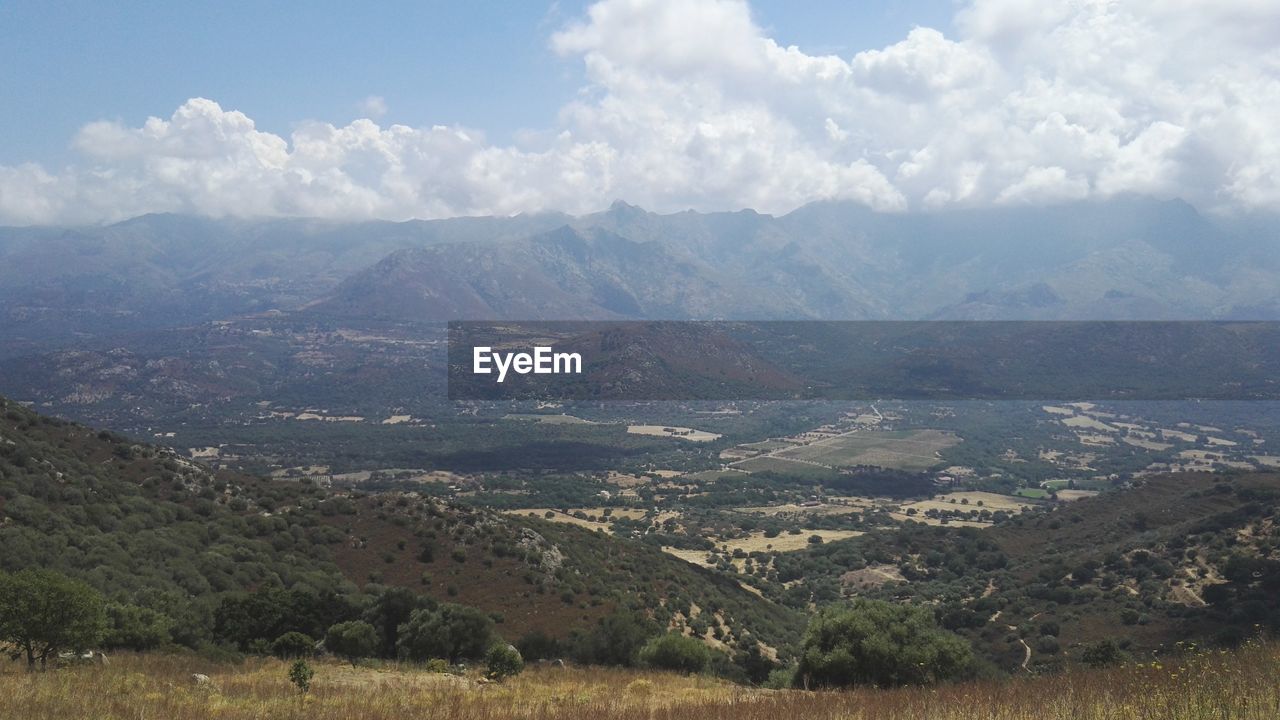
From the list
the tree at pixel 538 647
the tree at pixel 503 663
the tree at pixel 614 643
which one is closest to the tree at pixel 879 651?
the tree at pixel 614 643

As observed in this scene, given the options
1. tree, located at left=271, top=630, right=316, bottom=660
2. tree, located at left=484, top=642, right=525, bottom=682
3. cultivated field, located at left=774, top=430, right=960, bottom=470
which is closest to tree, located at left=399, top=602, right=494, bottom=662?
tree, located at left=271, top=630, right=316, bottom=660

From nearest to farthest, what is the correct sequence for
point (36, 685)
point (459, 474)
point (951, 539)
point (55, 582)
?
point (36, 685) < point (55, 582) < point (951, 539) < point (459, 474)

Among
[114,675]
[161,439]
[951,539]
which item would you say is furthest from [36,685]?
[161,439]

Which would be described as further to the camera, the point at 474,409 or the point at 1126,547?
the point at 474,409

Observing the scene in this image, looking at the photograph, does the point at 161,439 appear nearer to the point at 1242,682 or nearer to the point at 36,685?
the point at 36,685

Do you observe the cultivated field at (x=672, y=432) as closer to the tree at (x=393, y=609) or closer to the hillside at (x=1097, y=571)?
the hillside at (x=1097, y=571)
